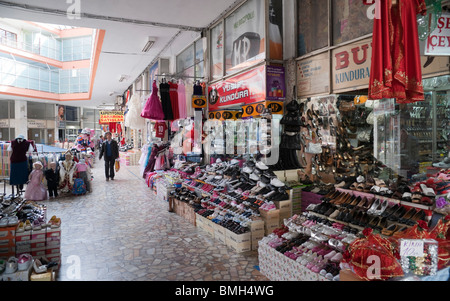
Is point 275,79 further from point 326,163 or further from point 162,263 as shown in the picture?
point 162,263

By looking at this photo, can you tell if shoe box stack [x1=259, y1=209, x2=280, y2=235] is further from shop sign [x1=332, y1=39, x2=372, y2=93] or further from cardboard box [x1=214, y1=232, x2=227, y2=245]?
shop sign [x1=332, y1=39, x2=372, y2=93]

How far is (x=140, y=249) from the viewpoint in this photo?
4172 millimetres

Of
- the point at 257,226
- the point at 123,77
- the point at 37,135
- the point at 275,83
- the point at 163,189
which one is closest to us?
the point at 257,226

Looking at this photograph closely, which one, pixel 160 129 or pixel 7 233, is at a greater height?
pixel 160 129

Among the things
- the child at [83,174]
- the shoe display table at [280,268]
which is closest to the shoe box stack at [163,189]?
the child at [83,174]

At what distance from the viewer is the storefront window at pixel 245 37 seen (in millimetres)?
5191

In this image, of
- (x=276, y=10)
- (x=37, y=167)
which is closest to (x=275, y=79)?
(x=276, y=10)

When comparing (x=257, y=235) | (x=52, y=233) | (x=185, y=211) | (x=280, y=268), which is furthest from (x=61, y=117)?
(x=280, y=268)

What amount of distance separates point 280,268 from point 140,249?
211 cm

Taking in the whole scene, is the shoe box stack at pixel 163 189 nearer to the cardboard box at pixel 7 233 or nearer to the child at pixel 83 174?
the child at pixel 83 174

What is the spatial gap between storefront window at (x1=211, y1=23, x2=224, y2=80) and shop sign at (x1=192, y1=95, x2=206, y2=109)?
1.88 feet

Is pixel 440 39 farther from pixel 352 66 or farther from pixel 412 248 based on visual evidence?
pixel 412 248

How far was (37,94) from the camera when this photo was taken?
2283cm

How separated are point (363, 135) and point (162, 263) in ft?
11.3
